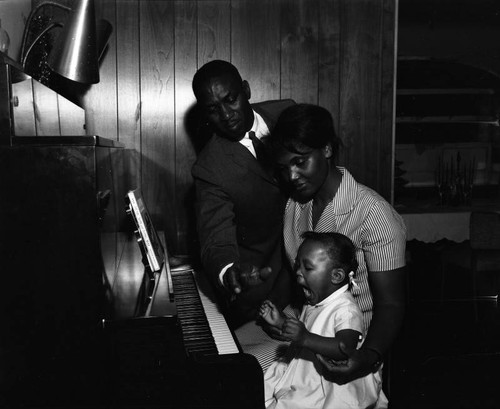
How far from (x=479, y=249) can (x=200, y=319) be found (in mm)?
3250

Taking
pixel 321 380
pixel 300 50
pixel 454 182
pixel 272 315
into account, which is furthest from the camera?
pixel 454 182

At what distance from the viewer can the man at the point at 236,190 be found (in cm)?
270

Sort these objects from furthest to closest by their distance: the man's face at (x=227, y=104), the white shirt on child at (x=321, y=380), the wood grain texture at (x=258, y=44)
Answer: the wood grain texture at (x=258, y=44) → the man's face at (x=227, y=104) → the white shirt on child at (x=321, y=380)

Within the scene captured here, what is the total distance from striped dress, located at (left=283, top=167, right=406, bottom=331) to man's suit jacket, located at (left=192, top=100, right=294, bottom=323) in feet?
2.21

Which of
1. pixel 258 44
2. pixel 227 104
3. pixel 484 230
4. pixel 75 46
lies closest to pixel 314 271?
pixel 227 104

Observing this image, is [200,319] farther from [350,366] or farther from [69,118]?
[69,118]

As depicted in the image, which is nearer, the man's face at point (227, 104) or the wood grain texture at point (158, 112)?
the man's face at point (227, 104)

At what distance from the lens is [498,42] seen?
5.71m

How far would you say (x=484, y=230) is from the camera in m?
4.77

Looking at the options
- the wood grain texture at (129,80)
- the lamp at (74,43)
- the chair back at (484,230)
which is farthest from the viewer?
the chair back at (484,230)

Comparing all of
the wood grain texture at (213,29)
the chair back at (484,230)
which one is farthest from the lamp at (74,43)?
the chair back at (484,230)

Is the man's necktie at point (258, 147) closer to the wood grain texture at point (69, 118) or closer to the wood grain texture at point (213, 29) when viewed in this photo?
the wood grain texture at point (69, 118)

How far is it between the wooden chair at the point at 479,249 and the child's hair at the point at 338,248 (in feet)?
9.47

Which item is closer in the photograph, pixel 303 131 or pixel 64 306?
pixel 64 306
